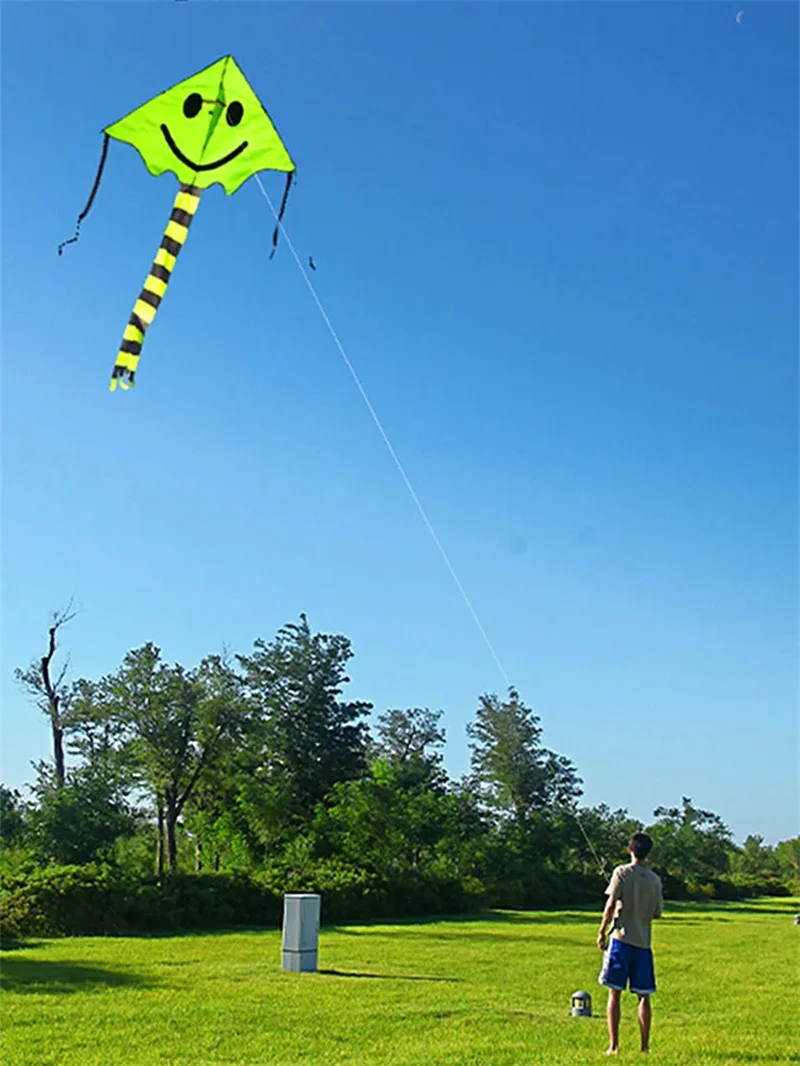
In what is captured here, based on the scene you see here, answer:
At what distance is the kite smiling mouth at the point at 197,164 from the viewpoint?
6.05m

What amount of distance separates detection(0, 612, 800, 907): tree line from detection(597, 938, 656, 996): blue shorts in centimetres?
1719

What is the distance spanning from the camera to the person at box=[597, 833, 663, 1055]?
7.34 m

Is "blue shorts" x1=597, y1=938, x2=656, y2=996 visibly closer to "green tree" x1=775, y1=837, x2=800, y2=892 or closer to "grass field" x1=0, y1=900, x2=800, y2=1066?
"grass field" x1=0, y1=900, x2=800, y2=1066

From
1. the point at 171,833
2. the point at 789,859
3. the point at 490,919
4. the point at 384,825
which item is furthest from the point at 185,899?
the point at 789,859

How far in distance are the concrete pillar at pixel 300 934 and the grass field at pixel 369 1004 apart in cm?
31

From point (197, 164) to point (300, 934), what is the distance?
10385 millimetres

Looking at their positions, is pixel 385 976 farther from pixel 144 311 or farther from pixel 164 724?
pixel 164 724

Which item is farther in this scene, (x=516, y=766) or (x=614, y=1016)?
(x=516, y=766)

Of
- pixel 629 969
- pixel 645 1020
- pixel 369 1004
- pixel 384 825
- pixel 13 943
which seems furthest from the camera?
pixel 384 825

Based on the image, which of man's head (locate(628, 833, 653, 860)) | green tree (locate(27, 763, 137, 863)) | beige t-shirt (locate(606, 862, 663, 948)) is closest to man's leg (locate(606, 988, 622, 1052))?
beige t-shirt (locate(606, 862, 663, 948))

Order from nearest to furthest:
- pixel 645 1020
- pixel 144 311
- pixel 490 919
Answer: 1. pixel 144 311
2. pixel 645 1020
3. pixel 490 919

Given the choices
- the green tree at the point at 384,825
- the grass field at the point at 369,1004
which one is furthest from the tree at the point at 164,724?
the grass field at the point at 369,1004

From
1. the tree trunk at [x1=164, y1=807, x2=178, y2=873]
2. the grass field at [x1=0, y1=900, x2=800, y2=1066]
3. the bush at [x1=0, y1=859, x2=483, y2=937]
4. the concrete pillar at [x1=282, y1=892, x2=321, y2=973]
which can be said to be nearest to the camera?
the grass field at [x1=0, y1=900, x2=800, y2=1066]

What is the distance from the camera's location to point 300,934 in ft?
43.7
